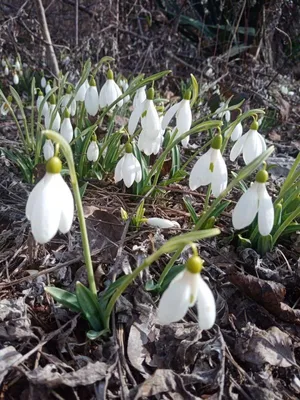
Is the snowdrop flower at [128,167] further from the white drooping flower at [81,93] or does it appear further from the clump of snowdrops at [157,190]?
the white drooping flower at [81,93]

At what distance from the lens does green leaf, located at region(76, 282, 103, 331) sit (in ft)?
3.91

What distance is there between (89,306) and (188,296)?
371mm

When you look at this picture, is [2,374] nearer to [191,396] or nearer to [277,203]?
[191,396]

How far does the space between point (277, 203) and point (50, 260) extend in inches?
32.0

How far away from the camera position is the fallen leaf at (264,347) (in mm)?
1274

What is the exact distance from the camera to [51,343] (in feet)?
4.16

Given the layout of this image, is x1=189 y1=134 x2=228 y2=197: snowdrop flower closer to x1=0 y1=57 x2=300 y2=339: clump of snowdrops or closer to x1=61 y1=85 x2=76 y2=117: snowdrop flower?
x1=0 y1=57 x2=300 y2=339: clump of snowdrops

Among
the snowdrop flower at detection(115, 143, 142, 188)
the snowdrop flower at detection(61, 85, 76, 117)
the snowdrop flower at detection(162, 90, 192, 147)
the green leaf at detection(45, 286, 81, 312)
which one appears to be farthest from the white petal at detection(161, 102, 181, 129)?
the green leaf at detection(45, 286, 81, 312)

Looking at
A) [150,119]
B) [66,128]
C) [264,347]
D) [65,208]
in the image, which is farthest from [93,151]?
[264,347]

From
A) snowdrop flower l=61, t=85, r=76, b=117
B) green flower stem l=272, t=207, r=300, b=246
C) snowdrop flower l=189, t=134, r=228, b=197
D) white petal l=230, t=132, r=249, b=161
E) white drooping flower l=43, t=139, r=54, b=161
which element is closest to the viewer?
snowdrop flower l=189, t=134, r=228, b=197

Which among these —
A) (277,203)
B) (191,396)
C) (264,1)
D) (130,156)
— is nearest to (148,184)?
(130,156)

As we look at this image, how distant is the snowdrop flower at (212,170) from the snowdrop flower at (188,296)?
0.52 meters

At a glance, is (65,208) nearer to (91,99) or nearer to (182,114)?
(182,114)

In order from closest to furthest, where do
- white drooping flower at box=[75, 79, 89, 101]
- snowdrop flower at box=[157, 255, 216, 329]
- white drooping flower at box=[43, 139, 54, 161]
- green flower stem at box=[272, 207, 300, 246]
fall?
snowdrop flower at box=[157, 255, 216, 329]
green flower stem at box=[272, 207, 300, 246]
white drooping flower at box=[43, 139, 54, 161]
white drooping flower at box=[75, 79, 89, 101]
